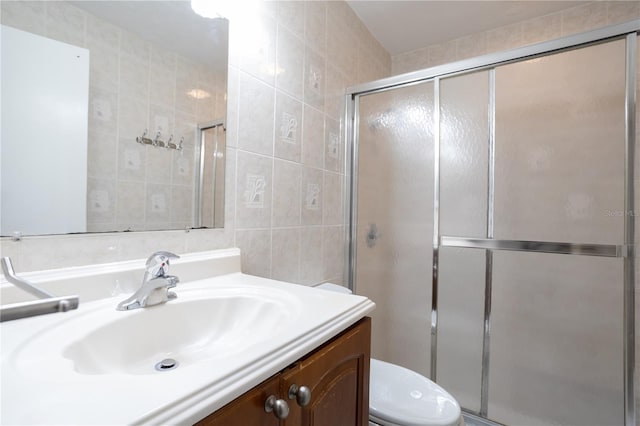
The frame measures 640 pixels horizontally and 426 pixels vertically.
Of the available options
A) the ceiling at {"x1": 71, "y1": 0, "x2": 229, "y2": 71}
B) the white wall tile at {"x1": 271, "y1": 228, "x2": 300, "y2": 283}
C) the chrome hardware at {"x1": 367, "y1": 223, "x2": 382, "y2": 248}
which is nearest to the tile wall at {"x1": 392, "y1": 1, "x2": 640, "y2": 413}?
the chrome hardware at {"x1": 367, "y1": 223, "x2": 382, "y2": 248}

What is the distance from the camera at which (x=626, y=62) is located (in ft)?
3.89

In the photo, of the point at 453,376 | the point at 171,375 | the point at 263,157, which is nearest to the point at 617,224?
the point at 453,376

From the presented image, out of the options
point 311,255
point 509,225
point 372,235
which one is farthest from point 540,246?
point 311,255

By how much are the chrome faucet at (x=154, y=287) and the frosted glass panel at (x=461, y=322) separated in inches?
50.6

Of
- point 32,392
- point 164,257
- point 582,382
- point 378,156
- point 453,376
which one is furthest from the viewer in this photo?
point 378,156

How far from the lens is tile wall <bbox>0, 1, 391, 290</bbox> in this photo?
73cm

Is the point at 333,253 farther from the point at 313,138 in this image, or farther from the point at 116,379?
the point at 116,379

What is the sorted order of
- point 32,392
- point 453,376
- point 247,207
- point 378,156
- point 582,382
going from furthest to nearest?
point 378,156, point 453,376, point 582,382, point 247,207, point 32,392

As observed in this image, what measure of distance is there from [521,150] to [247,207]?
A: 4.09ft

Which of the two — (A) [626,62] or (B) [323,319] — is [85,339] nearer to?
(B) [323,319]

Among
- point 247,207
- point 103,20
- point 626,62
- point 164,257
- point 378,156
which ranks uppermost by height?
point 626,62

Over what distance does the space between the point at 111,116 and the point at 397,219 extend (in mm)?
1350

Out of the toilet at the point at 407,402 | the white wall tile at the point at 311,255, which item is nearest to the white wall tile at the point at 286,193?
the white wall tile at the point at 311,255

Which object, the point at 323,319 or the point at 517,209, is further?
the point at 517,209
